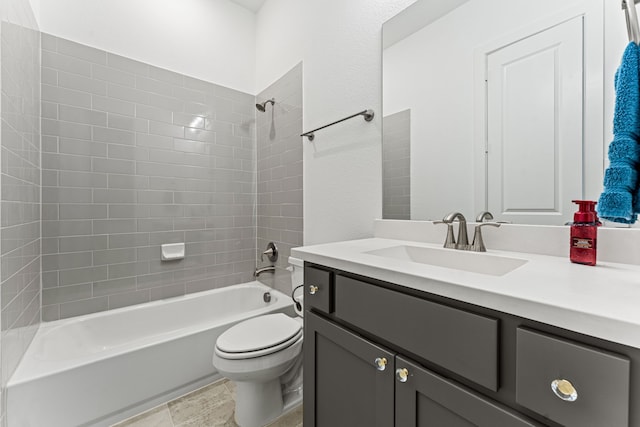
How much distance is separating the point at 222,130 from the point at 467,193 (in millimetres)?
1987

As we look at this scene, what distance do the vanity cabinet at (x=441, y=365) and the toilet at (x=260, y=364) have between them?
0.38 metres

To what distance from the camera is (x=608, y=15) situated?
81cm

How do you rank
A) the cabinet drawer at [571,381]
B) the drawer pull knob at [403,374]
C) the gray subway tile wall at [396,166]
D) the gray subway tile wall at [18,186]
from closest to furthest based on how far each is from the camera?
the cabinet drawer at [571,381]
the drawer pull knob at [403,374]
the gray subway tile wall at [18,186]
the gray subway tile wall at [396,166]

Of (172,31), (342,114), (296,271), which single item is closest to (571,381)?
(342,114)

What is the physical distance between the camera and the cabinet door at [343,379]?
0.74m

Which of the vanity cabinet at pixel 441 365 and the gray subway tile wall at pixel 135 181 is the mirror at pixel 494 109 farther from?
the gray subway tile wall at pixel 135 181

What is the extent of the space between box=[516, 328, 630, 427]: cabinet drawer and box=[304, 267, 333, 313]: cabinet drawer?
1.74 ft

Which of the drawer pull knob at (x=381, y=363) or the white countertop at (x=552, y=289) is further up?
the white countertop at (x=552, y=289)

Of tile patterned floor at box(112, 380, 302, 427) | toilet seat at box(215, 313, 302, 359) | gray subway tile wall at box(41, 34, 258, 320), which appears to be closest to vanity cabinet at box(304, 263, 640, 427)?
toilet seat at box(215, 313, 302, 359)

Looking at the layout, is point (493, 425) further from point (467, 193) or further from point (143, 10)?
point (143, 10)

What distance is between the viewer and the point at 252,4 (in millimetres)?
2404

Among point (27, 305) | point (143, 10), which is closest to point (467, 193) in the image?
point (27, 305)

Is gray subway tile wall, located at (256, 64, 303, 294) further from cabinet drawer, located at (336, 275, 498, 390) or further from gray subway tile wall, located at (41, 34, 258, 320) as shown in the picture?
cabinet drawer, located at (336, 275, 498, 390)

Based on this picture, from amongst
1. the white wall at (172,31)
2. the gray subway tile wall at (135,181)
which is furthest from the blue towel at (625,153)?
the white wall at (172,31)
